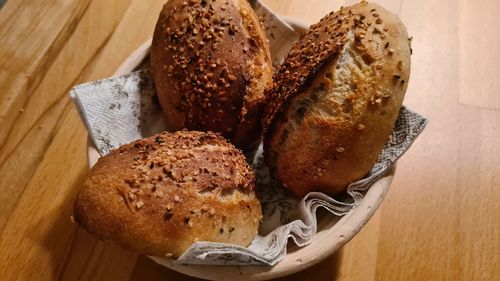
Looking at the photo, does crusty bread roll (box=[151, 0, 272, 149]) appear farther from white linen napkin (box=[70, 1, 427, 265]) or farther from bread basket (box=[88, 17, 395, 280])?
bread basket (box=[88, 17, 395, 280])

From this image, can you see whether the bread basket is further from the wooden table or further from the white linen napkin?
the wooden table

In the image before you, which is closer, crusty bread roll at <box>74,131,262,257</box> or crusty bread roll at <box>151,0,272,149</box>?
crusty bread roll at <box>74,131,262,257</box>

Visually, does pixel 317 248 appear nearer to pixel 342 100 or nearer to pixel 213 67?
pixel 342 100

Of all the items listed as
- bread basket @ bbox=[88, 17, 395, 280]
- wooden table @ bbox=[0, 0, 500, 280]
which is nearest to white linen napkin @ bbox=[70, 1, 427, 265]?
bread basket @ bbox=[88, 17, 395, 280]

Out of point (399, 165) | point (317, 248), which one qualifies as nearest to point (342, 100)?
point (317, 248)

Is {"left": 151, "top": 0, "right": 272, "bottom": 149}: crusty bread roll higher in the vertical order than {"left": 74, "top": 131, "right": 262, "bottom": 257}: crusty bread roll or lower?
higher

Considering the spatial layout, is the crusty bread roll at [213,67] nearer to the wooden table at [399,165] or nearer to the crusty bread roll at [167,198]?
the crusty bread roll at [167,198]

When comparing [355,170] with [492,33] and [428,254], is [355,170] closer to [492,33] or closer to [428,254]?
[428,254]

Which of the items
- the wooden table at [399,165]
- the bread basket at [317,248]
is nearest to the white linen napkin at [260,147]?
the bread basket at [317,248]
